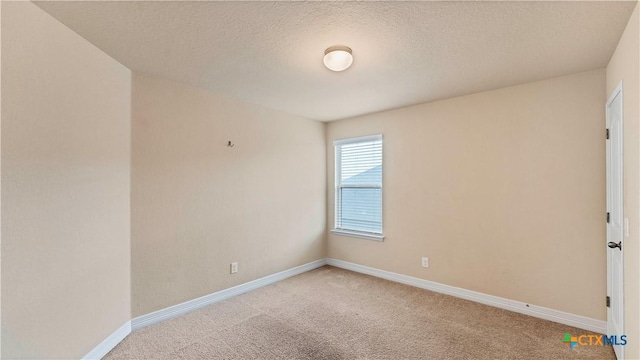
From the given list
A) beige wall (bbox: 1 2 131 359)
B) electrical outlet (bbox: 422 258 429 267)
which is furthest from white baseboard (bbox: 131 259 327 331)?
electrical outlet (bbox: 422 258 429 267)

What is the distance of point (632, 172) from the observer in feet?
5.68

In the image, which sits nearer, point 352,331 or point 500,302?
point 352,331

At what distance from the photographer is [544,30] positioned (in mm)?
1921

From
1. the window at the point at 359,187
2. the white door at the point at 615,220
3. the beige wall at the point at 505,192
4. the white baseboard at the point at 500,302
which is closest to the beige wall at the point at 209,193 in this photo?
the window at the point at 359,187

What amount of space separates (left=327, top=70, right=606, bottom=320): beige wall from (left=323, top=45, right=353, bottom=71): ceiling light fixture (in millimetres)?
1831

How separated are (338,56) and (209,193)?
2.08m

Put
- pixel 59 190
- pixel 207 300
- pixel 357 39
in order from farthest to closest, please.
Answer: pixel 207 300
pixel 357 39
pixel 59 190

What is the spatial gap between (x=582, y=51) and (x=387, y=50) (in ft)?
5.13

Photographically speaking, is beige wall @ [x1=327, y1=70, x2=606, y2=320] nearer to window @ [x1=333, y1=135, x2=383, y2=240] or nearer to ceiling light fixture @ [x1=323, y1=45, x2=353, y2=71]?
window @ [x1=333, y1=135, x2=383, y2=240]

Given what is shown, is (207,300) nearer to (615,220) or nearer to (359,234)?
(359,234)

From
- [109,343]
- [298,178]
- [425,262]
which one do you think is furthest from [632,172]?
[109,343]

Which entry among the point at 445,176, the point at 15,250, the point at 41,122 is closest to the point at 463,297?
the point at 445,176

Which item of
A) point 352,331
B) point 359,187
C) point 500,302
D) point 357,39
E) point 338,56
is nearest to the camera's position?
point 357,39

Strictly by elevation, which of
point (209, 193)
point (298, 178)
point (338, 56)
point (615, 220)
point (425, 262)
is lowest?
point (425, 262)
